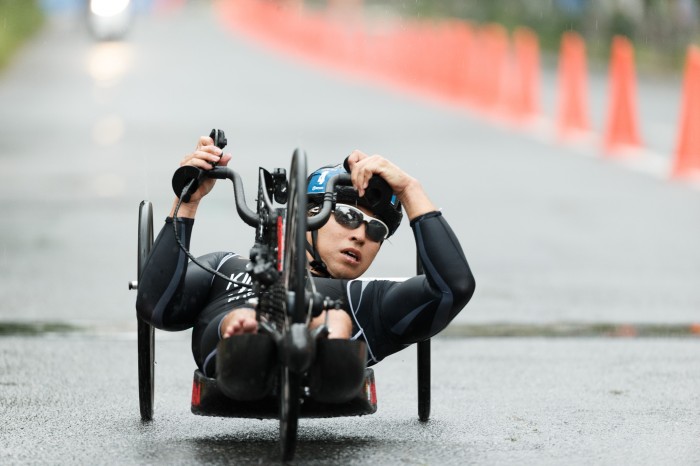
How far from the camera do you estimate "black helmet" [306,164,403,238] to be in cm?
557

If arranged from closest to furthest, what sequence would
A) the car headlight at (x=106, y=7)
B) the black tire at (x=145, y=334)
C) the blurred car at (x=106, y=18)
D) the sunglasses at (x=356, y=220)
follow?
the sunglasses at (x=356, y=220) < the black tire at (x=145, y=334) < the blurred car at (x=106, y=18) < the car headlight at (x=106, y=7)

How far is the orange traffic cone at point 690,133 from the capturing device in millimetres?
16438

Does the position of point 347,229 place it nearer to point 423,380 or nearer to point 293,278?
point 423,380

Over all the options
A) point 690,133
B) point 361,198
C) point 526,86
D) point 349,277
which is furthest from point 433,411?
point 526,86

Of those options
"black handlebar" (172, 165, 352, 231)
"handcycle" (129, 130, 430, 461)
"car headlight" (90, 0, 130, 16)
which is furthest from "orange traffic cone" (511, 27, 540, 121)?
"car headlight" (90, 0, 130, 16)

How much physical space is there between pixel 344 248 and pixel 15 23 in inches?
1410

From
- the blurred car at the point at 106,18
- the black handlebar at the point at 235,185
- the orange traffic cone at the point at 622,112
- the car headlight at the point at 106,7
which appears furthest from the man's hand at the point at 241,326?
→ the car headlight at the point at 106,7

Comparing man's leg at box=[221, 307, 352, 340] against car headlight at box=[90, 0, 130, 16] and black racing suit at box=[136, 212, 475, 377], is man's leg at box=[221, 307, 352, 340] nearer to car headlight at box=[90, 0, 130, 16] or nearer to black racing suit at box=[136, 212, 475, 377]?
black racing suit at box=[136, 212, 475, 377]

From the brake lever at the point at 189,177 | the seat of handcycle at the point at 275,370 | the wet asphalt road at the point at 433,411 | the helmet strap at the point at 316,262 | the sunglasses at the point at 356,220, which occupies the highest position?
the brake lever at the point at 189,177

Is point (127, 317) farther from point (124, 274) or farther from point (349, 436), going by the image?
point (349, 436)

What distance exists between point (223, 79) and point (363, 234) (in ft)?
82.8

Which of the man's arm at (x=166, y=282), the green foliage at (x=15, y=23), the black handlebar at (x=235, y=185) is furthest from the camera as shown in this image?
the green foliage at (x=15, y=23)

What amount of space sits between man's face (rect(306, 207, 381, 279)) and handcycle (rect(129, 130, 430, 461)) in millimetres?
232

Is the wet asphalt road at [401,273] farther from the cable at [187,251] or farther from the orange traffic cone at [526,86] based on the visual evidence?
the orange traffic cone at [526,86]
